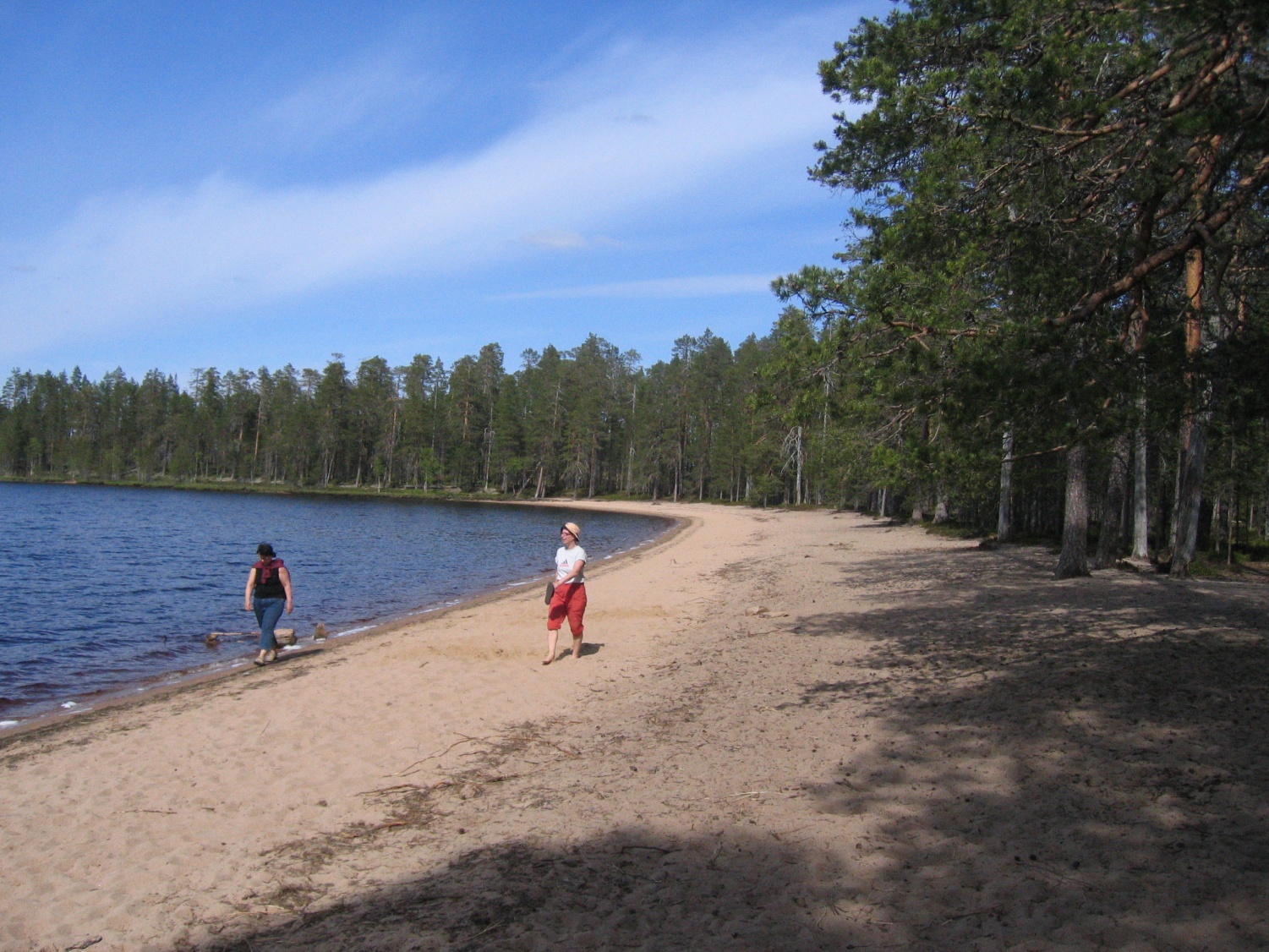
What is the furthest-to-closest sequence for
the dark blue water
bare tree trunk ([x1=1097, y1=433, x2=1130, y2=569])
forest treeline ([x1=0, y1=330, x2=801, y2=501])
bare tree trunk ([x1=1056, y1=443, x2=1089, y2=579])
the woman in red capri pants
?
forest treeline ([x1=0, y1=330, x2=801, y2=501]) → bare tree trunk ([x1=1097, y1=433, x2=1130, y2=569]) → bare tree trunk ([x1=1056, y1=443, x2=1089, y2=579]) → the dark blue water → the woman in red capri pants

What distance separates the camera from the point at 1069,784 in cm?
486

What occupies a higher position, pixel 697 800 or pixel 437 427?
pixel 437 427

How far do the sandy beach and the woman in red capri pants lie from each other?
1.83 feet

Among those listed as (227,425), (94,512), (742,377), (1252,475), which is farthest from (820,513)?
(227,425)

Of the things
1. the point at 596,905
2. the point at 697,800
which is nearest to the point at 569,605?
the point at 697,800

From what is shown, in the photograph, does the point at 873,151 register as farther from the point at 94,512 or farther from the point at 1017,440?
the point at 94,512

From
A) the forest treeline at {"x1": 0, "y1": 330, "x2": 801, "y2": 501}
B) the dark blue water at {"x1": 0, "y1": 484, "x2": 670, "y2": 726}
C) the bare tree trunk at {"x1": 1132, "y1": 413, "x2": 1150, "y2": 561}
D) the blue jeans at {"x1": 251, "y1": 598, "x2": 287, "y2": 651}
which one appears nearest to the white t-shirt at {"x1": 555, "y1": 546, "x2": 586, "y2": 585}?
the blue jeans at {"x1": 251, "y1": 598, "x2": 287, "y2": 651}

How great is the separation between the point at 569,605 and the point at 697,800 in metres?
5.18

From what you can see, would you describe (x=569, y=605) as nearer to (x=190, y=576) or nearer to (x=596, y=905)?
(x=596, y=905)

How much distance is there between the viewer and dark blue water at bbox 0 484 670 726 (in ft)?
41.6

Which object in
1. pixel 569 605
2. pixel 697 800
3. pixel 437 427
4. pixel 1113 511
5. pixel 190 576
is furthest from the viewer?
pixel 437 427

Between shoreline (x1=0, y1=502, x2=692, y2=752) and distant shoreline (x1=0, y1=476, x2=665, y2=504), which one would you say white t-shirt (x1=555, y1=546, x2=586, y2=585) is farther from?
distant shoreline (x1=0, y1=476, x2=665, y2=504)

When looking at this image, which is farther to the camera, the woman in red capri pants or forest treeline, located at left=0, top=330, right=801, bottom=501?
forest treeline, located at left=0, top=330, right=801, bottom=501

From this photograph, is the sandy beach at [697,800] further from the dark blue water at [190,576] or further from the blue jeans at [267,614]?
the dark blue water at [190,576]
